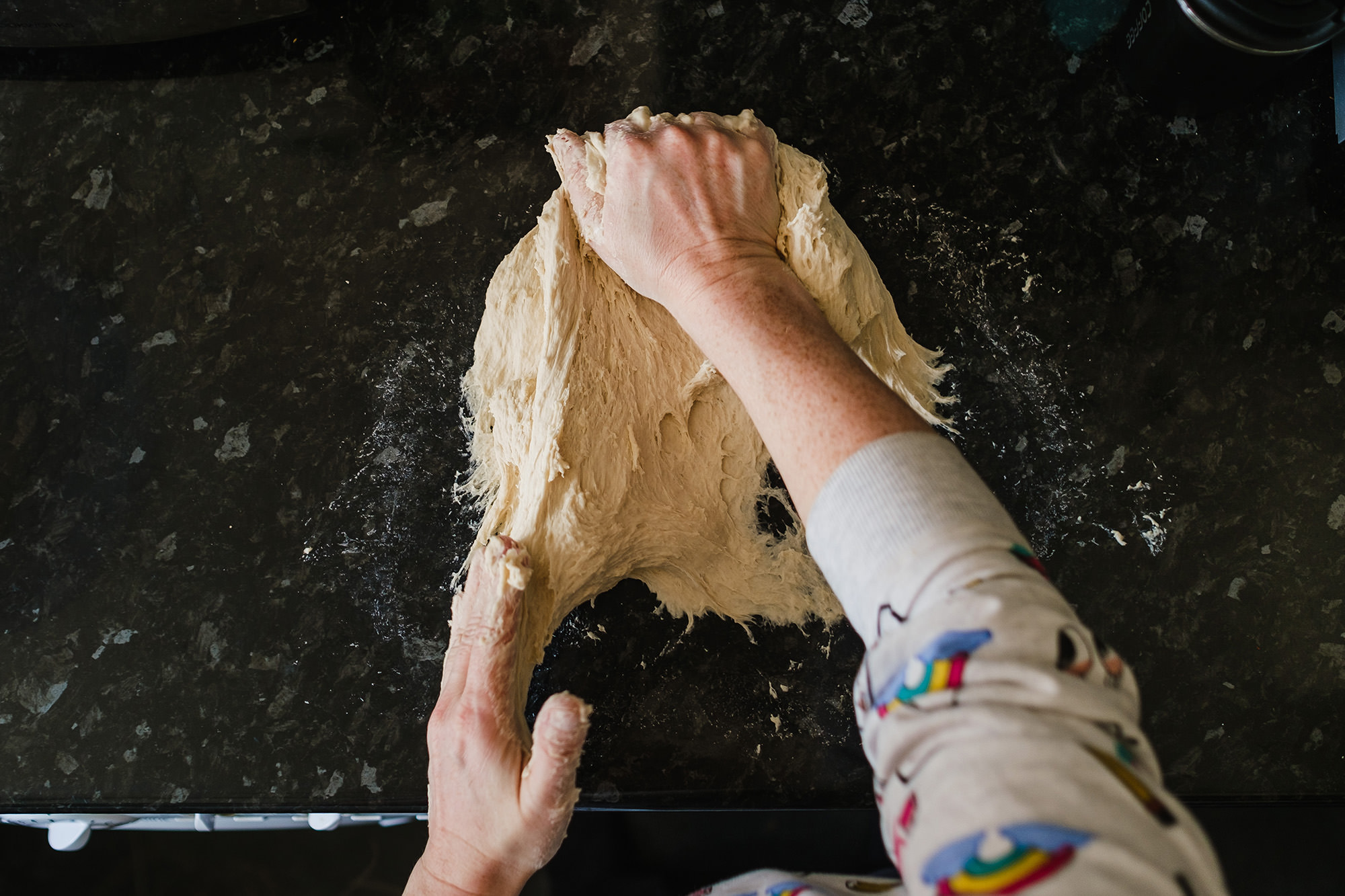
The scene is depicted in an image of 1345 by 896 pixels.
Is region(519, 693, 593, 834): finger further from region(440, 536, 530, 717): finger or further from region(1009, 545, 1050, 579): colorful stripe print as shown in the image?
region(1009, 545, 1050, 579): colorful stripe print

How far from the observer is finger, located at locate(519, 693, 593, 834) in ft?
2.84

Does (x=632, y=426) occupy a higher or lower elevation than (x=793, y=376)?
lower

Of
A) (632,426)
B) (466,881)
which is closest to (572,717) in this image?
(466,881)

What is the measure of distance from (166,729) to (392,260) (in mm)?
886

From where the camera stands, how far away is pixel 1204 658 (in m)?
1.18

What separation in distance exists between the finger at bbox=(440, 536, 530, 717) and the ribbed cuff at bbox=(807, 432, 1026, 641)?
0.48 m

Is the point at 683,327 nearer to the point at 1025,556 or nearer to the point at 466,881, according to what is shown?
the point at 1025,556

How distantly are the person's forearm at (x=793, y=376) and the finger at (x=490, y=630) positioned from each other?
0.41m

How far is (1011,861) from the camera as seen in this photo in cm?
47

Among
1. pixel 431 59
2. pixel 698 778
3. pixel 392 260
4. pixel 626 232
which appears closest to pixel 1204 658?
pixel 698 778

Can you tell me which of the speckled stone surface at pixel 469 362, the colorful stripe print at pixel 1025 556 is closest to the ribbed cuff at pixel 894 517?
the colorful stripe print at pixel 1025 556

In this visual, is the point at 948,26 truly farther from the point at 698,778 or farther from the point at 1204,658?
the point at 698,778

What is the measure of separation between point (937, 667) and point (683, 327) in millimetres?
596

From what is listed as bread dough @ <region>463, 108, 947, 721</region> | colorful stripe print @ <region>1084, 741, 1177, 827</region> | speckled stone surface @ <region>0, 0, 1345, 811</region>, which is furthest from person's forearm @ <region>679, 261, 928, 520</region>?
speckled stone surface @ <region>0, 0, 1345, 811</region>
